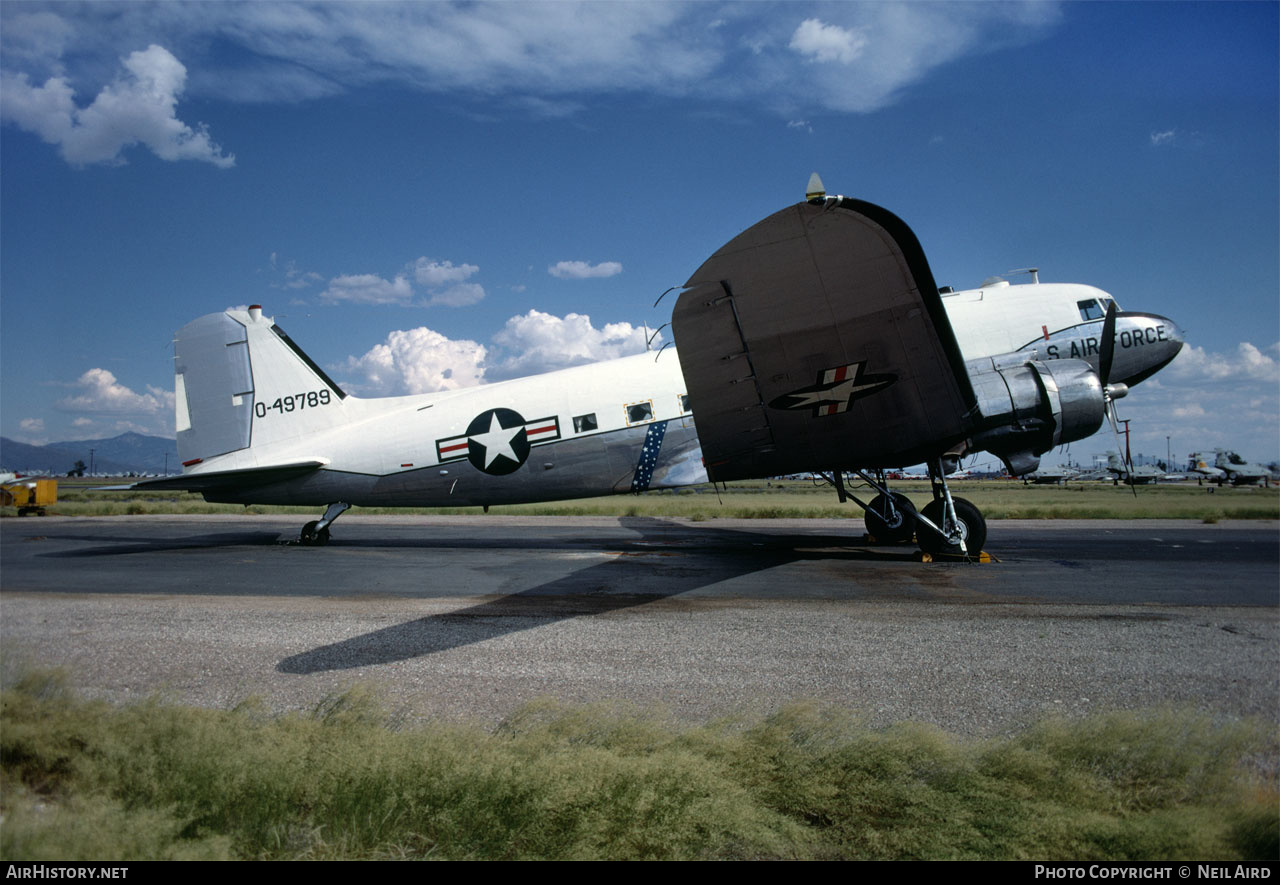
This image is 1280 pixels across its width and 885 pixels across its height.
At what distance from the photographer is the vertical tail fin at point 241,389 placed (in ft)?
48.4

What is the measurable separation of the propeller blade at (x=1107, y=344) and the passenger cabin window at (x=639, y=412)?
8.49m

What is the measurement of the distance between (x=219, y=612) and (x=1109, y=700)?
8582 millimetres

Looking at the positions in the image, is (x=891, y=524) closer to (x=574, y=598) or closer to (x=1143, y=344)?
(x=1143, y=344)

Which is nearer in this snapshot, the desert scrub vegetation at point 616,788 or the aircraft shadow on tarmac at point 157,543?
the desert scrub vegetation at point 616,788

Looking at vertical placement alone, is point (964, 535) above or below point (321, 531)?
below

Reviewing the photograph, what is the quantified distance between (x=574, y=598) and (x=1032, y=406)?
8591mm

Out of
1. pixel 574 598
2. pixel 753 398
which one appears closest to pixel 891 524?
pixel 753 398

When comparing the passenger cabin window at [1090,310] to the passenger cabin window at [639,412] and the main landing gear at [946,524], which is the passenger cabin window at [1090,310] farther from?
the passenger cabin window at [639,412]

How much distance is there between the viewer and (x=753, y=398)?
8.80 meters

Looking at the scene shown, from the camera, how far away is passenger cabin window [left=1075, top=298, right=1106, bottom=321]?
42.0ft

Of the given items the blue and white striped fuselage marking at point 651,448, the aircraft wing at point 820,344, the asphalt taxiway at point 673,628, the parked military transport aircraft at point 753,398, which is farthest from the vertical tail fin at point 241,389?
the aircraft wing at point 820,344

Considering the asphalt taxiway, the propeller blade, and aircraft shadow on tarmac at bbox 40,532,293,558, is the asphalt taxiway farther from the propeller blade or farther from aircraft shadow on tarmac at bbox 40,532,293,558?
the propeller blade
